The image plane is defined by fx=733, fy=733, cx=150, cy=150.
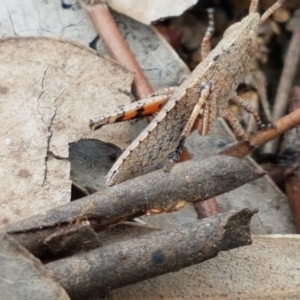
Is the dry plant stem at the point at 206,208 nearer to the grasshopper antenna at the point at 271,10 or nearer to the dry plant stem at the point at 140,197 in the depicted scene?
the dry plant stem at the point at 140,197

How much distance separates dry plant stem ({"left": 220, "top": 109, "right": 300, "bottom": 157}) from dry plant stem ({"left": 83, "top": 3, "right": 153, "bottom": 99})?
1.34 feet

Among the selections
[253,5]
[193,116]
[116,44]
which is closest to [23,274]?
[193,116]

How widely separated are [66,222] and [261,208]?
0.98 metres

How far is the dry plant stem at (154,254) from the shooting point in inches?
82.1

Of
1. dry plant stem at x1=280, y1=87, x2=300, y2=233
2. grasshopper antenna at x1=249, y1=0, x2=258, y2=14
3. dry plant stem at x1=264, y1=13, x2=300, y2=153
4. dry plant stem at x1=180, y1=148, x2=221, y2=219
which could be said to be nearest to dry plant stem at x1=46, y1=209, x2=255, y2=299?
Answer: dry plant stem at x1=180, y1=148, x2=221, y2=219

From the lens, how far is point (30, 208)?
238cm

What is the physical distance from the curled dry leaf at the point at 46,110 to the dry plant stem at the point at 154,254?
351 mm

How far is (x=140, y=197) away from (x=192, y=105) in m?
0.68

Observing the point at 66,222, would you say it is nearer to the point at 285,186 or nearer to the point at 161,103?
the point at 161,103

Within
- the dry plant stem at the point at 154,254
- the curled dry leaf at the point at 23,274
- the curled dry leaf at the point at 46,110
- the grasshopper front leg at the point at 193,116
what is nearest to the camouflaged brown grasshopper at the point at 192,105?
the grasshopper front leg at the point at 193,116

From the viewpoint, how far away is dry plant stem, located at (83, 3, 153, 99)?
2.92 meters

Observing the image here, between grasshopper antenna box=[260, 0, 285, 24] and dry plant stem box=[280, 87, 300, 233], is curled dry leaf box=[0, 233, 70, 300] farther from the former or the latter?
grasshopper antenna box=[260, 0, 285, 24]

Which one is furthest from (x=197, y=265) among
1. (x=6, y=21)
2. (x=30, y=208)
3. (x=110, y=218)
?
(x=6, y=21)

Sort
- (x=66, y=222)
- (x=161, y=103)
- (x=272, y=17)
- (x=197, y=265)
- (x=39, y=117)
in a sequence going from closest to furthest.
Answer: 1. (x=66, y=222)
2. (x=197, y=265)
3. (x=39, y=117)
4. (x=161, y=103)
5. (x=272, y=17)
